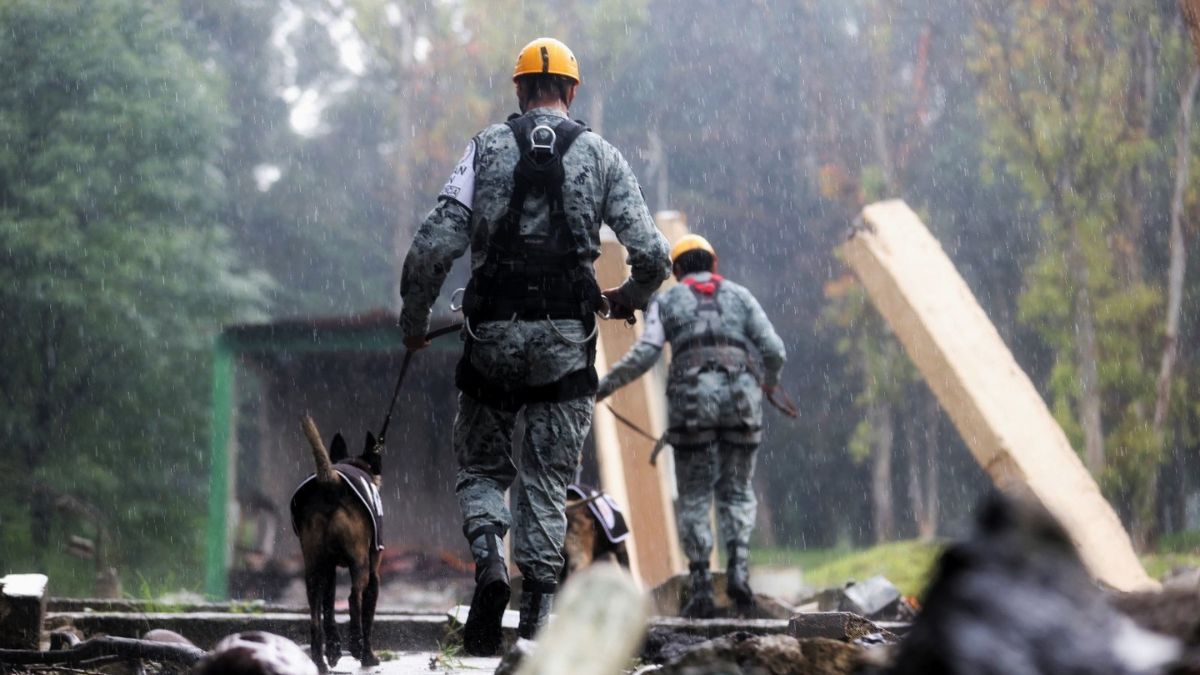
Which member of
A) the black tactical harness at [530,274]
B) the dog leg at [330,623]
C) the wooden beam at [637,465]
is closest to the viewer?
the black tactical harness at [530,274]

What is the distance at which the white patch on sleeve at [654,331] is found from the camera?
1095cm

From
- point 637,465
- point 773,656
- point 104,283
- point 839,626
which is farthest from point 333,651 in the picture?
point 104,283

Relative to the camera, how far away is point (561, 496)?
641cm

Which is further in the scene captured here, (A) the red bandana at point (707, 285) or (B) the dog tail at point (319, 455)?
(A) the red bandana at point (707, 285)

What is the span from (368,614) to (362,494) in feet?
1.93

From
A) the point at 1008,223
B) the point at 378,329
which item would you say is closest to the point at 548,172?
the point at 378,329

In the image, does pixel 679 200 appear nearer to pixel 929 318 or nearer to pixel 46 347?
pixel 46 347

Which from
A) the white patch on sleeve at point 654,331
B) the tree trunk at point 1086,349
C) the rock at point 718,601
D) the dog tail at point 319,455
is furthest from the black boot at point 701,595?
the tree trunk at point 1086,349

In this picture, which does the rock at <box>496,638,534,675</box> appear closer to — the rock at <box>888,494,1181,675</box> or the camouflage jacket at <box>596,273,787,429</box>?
the rock at <box>888,494,1181,675</box>

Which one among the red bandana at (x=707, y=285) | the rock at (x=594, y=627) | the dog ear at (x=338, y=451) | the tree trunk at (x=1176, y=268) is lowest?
the rock at (x=594, y=627)

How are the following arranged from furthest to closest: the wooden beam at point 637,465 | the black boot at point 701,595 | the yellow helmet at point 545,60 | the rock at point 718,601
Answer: the wooden beam at point 637,465 → the rock at point 718,601 → the black boot at point 701,595 → the yellow helmet at point 545,60

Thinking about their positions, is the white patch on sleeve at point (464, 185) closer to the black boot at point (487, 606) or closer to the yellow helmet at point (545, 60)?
the yellow helmet at point (545, 60)

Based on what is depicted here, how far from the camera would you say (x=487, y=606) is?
233 inches

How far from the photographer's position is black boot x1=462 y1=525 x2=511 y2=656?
19.3ft
